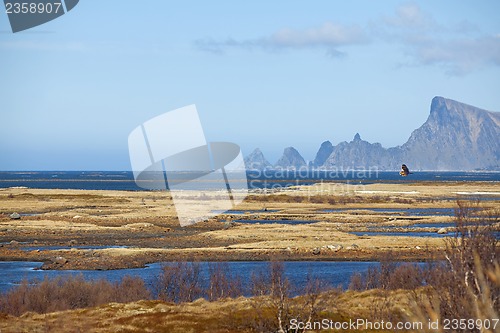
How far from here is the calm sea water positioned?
169 ft

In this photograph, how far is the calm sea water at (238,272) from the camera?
5139 cm

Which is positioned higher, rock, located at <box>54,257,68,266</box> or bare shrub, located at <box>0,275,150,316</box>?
bare shrub, located at <box>0,275,150,316</box>

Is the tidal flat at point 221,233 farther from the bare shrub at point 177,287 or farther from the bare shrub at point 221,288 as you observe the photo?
the bare shrub at point 177,287

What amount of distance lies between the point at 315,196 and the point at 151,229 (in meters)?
63.2

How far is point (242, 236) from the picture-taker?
7750 cm

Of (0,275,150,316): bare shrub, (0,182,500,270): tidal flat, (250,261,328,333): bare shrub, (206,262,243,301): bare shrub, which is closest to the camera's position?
(250,261,328,333): bare shrub

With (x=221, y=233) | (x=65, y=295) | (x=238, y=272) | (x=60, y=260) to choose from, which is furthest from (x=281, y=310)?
(x=221, y=233)

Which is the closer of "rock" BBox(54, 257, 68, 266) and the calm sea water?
the calm sea water

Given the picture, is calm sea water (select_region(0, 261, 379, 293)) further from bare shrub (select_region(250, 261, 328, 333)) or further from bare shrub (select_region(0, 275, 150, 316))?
bare shrub (select_region(250, 261, 328, 333))

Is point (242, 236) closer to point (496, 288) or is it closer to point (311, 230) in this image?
point (311, 230)

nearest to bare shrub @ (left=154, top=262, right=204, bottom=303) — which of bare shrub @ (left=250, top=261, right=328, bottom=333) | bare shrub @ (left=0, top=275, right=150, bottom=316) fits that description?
bare shrub @ (left=0, top=275, right=150, bottom=316)

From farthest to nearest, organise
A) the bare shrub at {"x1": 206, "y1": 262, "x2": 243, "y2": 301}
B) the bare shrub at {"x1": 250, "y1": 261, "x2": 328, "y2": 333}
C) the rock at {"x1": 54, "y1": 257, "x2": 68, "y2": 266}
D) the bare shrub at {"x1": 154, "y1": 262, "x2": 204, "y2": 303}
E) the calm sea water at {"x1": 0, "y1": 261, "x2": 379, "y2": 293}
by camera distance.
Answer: the rock at {"x1": 54, "y1": 257, "x2": 68, "y2": 266} → the calm sea water at {"x1": 0, "y1": 261, "x2": 379, "y2": 293} → the bare shrub at {"x1": 206, "y1": 262, "x2": 243, "y2": 301} → the bare shrub at {"x1": 154, "y1": 262, "x2": 204, "y2": 303} → the bare shrub at {"x1": 250, "y1": 261, "x2": 328, "y2": 333}

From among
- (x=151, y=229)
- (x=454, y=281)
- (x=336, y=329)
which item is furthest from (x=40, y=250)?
(x=454, y=281)

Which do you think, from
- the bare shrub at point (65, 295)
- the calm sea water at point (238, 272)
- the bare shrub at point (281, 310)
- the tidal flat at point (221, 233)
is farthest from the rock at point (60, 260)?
the bare shrub at point (281, 310)
